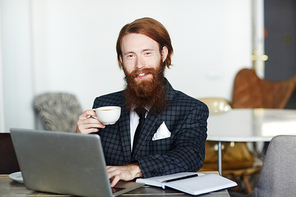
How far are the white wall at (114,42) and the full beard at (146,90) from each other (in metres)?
2.14

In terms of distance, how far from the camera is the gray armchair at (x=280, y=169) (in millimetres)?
1246

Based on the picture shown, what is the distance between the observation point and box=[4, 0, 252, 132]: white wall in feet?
12.2

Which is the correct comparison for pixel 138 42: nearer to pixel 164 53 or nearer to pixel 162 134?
pixel 164 53

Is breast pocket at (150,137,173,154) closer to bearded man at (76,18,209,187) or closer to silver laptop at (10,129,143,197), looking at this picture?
bearded man at (76,18,209,187)

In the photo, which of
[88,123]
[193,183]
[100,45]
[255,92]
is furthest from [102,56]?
[193,183]

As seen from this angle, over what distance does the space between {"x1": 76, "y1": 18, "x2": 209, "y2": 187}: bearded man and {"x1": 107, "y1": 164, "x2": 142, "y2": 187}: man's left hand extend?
0.26 m

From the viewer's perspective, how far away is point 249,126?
84.0 inches

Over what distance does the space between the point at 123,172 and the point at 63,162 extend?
0.26 metres

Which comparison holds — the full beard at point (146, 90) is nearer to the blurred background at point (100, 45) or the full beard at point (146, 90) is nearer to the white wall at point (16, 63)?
the blurred background at point (100, 45)

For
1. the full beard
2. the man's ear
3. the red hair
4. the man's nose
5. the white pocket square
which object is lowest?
the white pocket square

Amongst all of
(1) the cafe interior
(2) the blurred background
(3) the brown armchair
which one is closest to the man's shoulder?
(1) the cafe interior

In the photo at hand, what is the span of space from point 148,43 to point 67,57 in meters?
2.40

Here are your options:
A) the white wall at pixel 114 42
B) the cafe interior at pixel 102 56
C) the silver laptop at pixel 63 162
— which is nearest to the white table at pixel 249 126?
the cafe interior at pixel 102 56

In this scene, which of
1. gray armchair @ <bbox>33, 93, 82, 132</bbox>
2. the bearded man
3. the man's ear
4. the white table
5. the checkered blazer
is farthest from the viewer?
gray armchair @ <bbox>33, 93, 82, 132</bbox>
